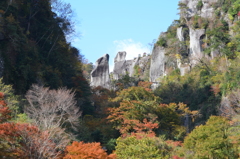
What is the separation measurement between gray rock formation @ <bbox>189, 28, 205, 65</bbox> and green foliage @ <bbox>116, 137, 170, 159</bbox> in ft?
74.9

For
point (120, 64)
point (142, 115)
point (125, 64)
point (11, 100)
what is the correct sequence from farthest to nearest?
point (120, 64) < point (125, 64) < point (142, 115) < point (11, 100)

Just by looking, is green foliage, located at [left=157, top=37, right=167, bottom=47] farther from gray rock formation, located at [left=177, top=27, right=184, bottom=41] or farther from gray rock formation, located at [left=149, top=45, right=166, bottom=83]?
gray rock formation, located at [left=177, top=27, right=184, bottom=41]

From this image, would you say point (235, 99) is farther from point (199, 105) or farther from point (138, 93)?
point (199, 105)

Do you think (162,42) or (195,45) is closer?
(195,45)

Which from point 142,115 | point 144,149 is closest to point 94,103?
point 142,115

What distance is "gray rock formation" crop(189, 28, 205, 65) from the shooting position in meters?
39.0

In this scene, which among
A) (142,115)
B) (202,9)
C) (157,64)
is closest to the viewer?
(142,115)

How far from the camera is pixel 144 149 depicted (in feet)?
53.4

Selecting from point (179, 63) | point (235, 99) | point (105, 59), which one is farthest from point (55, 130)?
point (105, 59)

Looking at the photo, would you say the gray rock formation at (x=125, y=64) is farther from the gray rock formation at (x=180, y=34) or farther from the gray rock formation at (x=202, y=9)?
the gray rock formation at (x=202, y=9)

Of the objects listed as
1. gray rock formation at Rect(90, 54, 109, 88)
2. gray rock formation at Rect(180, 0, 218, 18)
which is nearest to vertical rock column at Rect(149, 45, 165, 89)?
gray rock formation at Rect(180, 0, 218, 18)

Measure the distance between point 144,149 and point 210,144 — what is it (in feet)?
12.8

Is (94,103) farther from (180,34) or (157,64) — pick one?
(180,34)

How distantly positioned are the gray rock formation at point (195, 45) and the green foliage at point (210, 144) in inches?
785
